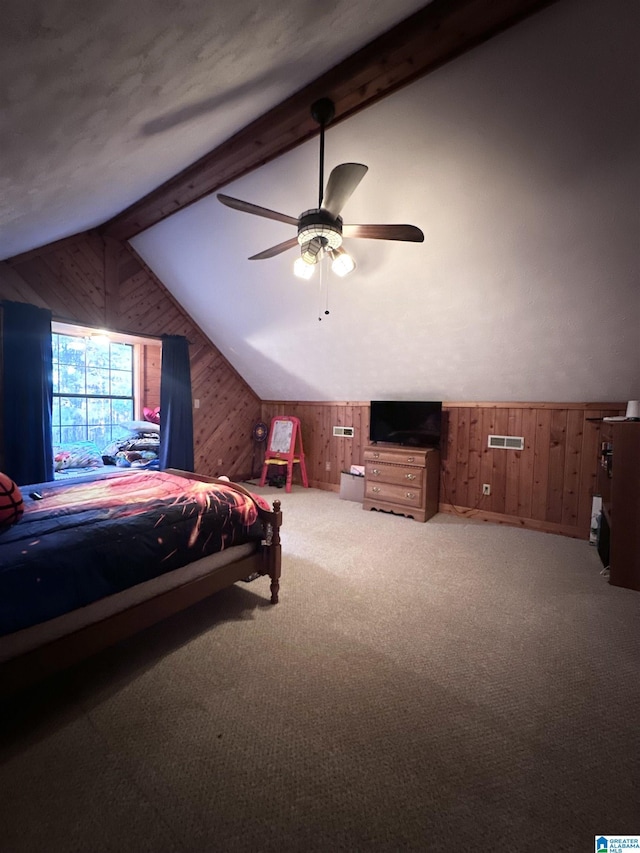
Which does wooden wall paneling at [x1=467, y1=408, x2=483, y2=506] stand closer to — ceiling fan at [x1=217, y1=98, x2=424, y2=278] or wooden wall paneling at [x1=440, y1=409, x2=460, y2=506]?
wooden wall paneling at [x1=440, y1=409, x2=460, y2=506]

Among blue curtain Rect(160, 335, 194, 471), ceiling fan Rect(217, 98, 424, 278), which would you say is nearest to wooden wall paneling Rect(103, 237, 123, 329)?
blue curtain Rect(160, 335, 194, 471)

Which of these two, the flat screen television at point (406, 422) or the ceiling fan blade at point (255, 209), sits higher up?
the ceiling fan blade at point (255, 209)

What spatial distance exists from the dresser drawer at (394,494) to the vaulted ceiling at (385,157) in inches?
51.0

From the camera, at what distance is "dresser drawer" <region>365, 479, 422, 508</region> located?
13.2 feet

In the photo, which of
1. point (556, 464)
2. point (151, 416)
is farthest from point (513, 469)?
point (151, 416)

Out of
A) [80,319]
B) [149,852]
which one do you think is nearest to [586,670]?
[149,852]

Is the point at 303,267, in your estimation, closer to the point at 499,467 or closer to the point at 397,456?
the point at 397,456

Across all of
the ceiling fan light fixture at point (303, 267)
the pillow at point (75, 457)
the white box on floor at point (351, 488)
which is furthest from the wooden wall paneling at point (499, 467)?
the pillow at point (75, 457)

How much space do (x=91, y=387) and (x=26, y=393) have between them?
2.56 meters

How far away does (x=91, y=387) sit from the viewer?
5.74 m

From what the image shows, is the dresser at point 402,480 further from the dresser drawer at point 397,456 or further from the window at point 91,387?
the window at point 91,387

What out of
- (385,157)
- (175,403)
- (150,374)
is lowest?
(175,403)

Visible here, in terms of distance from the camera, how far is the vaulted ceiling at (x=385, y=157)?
1281 mm

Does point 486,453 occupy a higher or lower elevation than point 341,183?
lower
